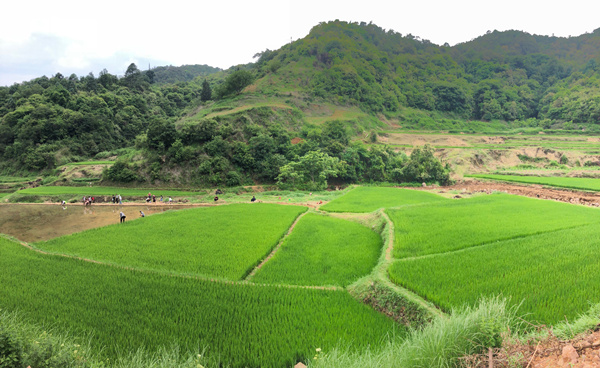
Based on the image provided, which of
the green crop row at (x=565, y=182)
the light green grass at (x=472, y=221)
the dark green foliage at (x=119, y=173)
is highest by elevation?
the dark green foliage at (x=119, y=173)

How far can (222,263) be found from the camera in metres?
8.75

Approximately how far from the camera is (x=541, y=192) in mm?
23484

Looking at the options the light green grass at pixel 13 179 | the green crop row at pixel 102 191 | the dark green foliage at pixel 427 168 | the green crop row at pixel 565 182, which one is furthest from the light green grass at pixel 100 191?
the green crop row at pixel 565 182

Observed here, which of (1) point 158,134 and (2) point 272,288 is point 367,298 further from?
(1) point 158,134

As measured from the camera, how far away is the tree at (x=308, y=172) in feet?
103

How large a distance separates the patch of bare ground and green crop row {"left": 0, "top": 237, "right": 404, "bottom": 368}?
1.72 m

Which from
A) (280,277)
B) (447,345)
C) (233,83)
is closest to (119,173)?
(233,83)

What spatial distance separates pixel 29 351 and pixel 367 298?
20.4 ft

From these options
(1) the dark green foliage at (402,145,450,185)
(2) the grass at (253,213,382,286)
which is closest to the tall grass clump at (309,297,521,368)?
(2) the grass at (253,213,382,286)

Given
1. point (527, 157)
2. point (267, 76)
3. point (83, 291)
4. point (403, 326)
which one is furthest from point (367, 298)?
point (267, 76)

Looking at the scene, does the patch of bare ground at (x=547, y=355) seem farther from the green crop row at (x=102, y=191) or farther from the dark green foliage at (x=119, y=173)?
the dark green foliage at (x=119, y=173)

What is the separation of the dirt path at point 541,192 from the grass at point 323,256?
18541mm

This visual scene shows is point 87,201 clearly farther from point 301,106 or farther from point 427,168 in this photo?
point 301,106

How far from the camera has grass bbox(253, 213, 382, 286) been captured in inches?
308
